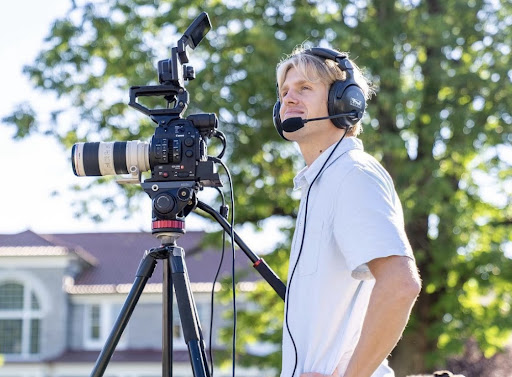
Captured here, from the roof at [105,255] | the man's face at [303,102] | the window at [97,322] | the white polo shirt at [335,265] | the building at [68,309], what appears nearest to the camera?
the white polo shirt at [335,265]

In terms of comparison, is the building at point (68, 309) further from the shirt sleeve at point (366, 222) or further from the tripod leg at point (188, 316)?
the shirt sleeve at point (366, 222)

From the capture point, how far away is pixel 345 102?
2.63 meters

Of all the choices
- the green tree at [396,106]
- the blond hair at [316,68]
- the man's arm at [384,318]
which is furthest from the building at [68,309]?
the man's arm at [384,318]

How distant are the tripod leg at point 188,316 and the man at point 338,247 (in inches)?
14.5

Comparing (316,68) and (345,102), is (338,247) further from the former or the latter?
(316,68)

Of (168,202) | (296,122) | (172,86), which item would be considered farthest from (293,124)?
(172,86)

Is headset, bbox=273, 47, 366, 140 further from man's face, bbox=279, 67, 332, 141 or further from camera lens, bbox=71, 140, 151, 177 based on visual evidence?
camera lens, bbox=71, 140, 151, 177

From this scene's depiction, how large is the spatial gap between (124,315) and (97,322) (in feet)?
92.2

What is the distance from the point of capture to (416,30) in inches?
495

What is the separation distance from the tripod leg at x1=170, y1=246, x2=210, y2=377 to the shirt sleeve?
66 centimetres

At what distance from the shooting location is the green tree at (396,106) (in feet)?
39.3

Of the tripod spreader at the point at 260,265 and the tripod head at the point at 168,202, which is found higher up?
the tripod head at the point at 168,202

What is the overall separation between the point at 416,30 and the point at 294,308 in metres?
10.7

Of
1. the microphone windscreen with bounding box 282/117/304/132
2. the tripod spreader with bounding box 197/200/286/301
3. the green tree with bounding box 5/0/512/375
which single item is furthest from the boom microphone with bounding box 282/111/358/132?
the green tree with bounding box 5/0/512/375
